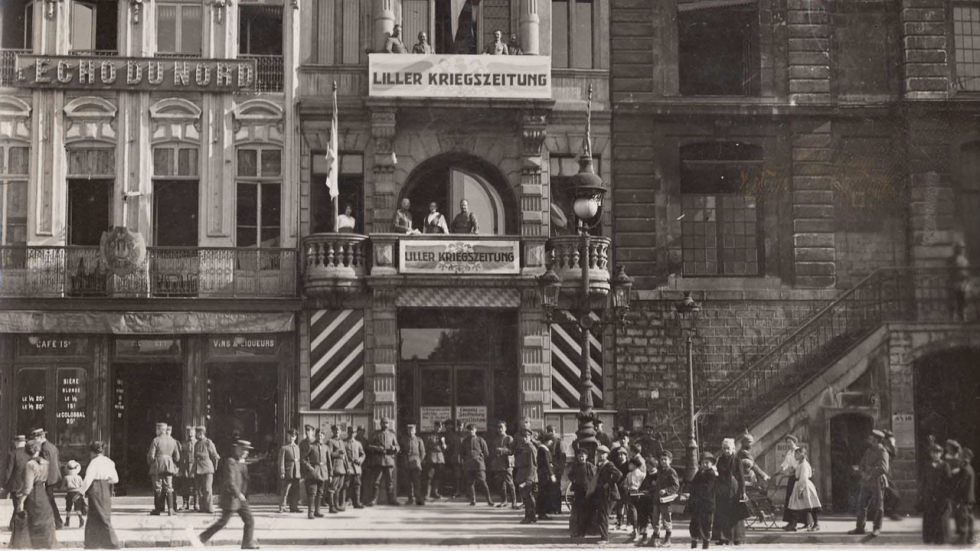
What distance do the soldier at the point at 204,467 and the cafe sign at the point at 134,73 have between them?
28.8 ft

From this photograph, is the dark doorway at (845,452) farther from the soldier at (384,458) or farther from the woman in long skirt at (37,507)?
the woman in long skirt at (37,507)

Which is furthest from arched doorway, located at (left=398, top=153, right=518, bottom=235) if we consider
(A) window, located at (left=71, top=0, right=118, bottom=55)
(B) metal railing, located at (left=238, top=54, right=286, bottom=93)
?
(A) window, located at (left=71, top=0, right=118, bottom=55)

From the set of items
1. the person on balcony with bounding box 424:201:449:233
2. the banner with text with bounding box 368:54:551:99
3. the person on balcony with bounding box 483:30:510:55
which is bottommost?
the person on balcony with bounding box 424:201:449:233

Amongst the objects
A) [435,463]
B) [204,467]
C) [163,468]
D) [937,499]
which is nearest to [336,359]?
[435,463]

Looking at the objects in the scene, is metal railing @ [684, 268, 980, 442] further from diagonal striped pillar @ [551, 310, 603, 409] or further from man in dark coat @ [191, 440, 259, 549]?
man in dark coat @ [191, 440, 259, 549]

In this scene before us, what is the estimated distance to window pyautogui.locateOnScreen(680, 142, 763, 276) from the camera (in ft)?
97.1

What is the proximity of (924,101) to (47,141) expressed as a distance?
21115 mm

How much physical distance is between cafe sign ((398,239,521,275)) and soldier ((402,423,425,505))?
377 cm

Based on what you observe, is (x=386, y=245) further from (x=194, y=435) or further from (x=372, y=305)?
(x=194, y=435)

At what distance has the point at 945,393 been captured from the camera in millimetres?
26969

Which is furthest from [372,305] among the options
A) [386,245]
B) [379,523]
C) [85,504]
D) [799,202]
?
[799,202]

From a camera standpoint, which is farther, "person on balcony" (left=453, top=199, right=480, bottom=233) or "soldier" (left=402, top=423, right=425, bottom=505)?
"person on balcony" (left=453, top=199, right=480, bottom=233)

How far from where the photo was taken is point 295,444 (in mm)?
26000

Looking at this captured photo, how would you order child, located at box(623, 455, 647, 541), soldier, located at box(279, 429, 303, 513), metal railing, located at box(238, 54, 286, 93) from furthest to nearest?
metal railing, located at box(238, 54, 286, 93) → soldier, located at box(279, 429, 303, 513) → child, located at box(623, 455, 647, 541)
